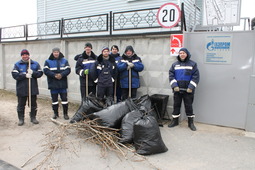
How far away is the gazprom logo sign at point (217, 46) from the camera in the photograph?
4738mm

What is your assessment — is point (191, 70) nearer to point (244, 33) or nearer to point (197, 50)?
point (197, 50)

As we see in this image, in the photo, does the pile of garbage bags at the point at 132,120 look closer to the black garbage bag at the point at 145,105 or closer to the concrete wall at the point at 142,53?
the black garbage bag at the point at 145,105

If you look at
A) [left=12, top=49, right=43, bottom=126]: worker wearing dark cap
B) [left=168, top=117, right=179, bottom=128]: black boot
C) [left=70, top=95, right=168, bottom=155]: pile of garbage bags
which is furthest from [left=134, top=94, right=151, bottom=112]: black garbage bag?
[left=12, top=49, right=43, bottom=126]: worker wearing dark cap

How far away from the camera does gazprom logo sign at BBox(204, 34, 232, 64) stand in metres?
4.73

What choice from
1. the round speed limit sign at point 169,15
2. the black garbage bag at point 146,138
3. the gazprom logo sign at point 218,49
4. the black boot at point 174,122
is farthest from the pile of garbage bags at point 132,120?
the round speed limit sign at point 169,15

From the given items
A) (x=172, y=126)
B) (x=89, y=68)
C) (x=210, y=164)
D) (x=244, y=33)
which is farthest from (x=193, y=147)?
(x=89, y=68)

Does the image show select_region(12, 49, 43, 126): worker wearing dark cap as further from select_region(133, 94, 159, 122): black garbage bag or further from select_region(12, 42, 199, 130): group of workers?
select_region(133, 94, 159, 122): black garbage bag

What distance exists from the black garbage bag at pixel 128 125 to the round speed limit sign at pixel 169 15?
2.30m

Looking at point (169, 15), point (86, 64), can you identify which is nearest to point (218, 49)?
point (169, 15)

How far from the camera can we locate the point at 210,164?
3.24m

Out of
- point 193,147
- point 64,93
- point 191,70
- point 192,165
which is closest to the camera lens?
point 192,165

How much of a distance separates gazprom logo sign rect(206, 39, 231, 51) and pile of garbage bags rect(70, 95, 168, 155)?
5.75 ft

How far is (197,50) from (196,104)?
1.22 metres

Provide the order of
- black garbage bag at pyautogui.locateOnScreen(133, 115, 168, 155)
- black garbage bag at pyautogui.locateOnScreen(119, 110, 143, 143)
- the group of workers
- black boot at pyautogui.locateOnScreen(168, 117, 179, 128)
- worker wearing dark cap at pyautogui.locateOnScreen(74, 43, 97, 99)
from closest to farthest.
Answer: black garbage bag at pyautogui.locateOnScreen(133, 115, 168, 155), black garbage bag at pyautogui.locateOnScreen(119, 110, 143, 143), the group of workers, black boot at pyautogui.locateOnScreen(168, 117, 179, 128), worker wearing dark cap at pyautogui.locateOnScreen(74, 43, 97, 99)
